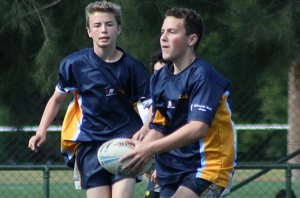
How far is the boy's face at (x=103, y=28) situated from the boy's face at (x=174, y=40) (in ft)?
3.48

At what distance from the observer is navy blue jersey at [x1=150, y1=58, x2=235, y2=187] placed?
235 inches

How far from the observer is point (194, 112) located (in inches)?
231

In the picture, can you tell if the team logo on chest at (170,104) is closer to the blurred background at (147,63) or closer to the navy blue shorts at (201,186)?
the navy blue shorts at (201,186)

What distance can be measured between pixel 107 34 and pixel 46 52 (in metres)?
3.01

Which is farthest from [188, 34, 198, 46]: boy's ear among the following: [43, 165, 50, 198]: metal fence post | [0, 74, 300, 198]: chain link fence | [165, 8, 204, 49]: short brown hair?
[43, 165, 50, 198]: metal fence post

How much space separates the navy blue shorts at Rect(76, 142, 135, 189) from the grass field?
131 inches

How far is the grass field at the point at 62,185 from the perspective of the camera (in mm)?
10959

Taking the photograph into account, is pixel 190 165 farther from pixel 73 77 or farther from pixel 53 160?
pixel 53 160

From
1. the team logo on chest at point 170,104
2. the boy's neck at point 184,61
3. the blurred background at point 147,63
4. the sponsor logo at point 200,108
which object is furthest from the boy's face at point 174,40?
the blurred background at point 147,63

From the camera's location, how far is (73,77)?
7.36m

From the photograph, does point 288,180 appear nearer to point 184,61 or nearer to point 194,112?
point 184,61

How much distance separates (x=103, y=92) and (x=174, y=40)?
1.23 metres

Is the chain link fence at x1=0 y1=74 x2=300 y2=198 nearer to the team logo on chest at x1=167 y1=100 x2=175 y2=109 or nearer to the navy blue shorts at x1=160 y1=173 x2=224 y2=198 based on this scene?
the navy blue shorts at x1=160 y1=173 x2=224 y2=198

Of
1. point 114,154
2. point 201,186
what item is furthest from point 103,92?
point 201,186
